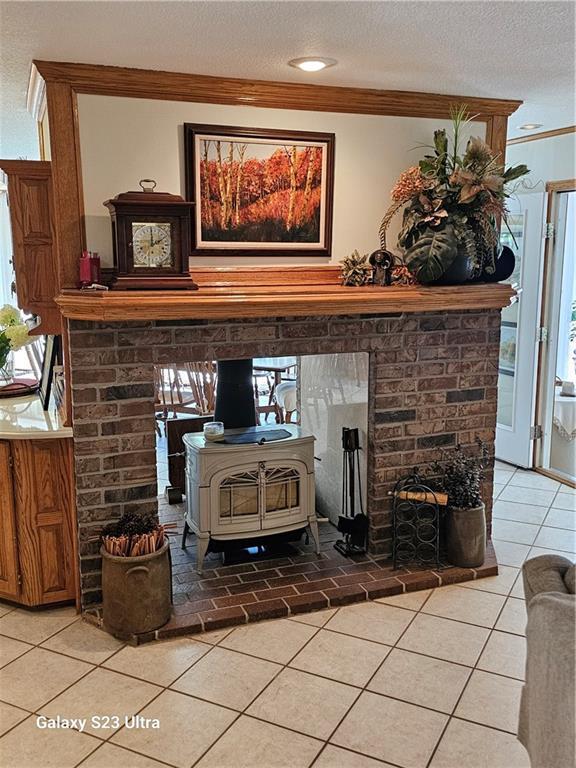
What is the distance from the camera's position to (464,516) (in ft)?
11.1

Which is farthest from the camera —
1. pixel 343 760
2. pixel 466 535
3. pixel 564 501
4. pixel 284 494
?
pixel 564 501

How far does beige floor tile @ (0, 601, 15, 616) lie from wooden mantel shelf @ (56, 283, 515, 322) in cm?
141

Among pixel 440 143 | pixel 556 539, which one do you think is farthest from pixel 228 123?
pixel 556 539

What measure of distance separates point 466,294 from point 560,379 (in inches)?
91.8

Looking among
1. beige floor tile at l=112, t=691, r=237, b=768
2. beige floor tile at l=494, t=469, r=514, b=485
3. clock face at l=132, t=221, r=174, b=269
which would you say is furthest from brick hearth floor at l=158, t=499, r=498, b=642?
clock face at l=132, t=221, r=174, b=269

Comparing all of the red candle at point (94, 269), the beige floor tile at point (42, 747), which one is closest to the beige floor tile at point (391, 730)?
the beige floor tile at point (42, 747)

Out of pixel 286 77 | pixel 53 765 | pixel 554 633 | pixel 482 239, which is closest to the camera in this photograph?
pixel 554 633

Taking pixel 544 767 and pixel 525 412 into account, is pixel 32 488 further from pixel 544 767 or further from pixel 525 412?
pixel 525 412

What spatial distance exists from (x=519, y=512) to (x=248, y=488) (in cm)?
188

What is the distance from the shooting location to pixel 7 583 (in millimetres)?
3127

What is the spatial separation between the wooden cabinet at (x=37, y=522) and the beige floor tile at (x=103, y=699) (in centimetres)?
60

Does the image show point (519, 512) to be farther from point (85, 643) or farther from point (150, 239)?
point (150, 239)

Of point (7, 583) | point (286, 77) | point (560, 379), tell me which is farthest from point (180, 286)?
point (560, 379)

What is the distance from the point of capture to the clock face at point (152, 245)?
2.83 meters
